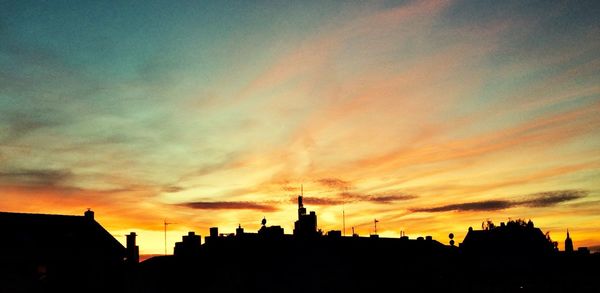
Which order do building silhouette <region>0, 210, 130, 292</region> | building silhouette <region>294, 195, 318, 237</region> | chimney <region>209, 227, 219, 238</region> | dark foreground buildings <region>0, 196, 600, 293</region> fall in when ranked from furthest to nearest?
1. building silhouette <region>294, 195, 318, 237</region>
2. chimney <region>209, 227, 219, 238</region>
3. dark foreground buildings <region>0, 196, 600, 293</region>
4. building silhouette <region>0, 210, 130, 292</region>

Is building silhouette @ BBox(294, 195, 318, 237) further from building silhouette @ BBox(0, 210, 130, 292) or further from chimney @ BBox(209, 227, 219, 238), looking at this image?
building silhouette @ BBox(0, 210, 130, 292)

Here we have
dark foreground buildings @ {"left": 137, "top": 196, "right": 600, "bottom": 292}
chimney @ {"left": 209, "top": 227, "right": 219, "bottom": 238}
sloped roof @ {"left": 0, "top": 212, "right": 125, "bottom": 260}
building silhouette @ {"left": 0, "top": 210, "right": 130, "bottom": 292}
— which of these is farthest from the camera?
chimney @ {"left": 209, "top": 227, "right": 219, "bottom": 238}

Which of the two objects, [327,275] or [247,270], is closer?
[247,270]

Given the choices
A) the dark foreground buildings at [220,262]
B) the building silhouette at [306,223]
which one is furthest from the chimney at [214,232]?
the building silhouette at [306,223]

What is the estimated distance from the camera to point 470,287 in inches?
2630

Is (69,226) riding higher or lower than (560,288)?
higher

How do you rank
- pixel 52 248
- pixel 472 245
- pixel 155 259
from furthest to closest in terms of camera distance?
1. pixel 472 245
2. pixel 155 259
3. pixel 52 248

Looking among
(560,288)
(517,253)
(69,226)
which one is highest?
(69,226)

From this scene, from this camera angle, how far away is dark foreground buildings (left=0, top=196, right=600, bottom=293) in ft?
158

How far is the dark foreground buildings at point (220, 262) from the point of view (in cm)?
4806

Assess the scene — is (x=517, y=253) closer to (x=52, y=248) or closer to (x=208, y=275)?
(x=208, y=275)

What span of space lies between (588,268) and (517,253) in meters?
13.6

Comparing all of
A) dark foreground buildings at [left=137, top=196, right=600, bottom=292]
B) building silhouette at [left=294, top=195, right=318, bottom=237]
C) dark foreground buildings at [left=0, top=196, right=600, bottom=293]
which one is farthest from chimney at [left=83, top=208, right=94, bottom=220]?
building silhouette at [left=294, top=195, right=318, bottom=237]

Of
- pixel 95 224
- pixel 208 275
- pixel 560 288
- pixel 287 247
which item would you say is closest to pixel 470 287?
pixel 560 288
